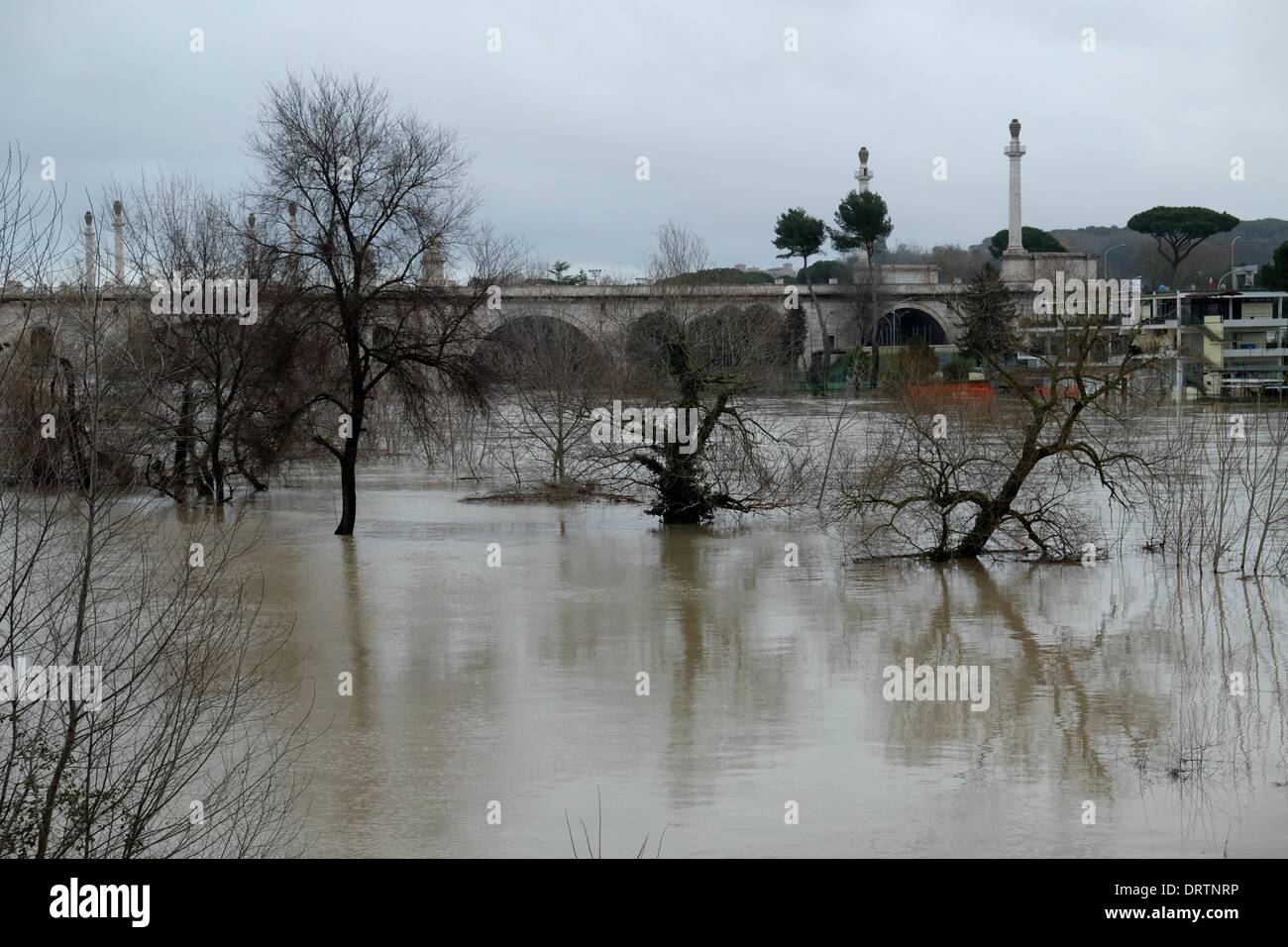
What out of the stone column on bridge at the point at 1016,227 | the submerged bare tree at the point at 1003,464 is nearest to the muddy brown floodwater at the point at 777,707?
the submerged bare tree at the point at 1003,464

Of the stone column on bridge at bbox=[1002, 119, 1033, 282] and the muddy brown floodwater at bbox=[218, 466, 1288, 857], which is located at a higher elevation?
the stone column on bridge at bbox=[1002, 119, 1033, 282]

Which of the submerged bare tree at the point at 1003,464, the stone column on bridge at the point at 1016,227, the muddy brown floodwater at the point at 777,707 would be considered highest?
the stone column on bridge at the point at 1016,227

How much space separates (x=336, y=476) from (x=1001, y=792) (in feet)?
135

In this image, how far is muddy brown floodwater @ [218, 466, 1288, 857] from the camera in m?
14.3

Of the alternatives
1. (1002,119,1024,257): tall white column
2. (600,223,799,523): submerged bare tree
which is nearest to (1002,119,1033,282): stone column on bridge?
(1002,119,1024,257): tall white column

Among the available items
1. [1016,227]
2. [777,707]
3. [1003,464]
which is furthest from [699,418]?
[1016,227]

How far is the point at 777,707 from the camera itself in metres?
19.1

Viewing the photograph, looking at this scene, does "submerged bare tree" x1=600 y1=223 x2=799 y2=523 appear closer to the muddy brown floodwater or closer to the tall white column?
the muddy brown floodwater

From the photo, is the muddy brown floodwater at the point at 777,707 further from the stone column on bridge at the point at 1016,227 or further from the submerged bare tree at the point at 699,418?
the stone column on bridge at the point at 1016,227

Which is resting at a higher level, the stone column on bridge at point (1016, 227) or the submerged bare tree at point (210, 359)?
the stone column on bridge at point (1016, 227)

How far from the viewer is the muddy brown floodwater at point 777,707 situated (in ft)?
47.0

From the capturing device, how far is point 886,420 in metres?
36.9

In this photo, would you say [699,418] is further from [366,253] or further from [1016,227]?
[1016,227]
